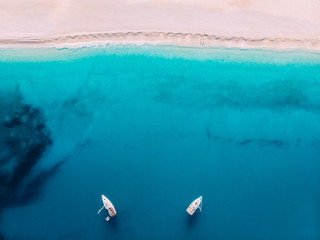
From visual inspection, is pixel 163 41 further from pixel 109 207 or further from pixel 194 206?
pixel 109 207

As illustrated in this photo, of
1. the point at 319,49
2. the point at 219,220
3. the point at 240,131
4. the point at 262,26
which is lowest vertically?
the point at 219,220

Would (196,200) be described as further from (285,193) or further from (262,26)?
(262,26)

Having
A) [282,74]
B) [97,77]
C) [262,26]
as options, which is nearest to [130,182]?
[97,77]

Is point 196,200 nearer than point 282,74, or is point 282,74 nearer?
point 196,200

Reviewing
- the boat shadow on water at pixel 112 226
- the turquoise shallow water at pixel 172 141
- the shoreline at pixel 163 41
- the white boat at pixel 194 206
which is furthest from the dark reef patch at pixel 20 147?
the white boat at pixel 194 206

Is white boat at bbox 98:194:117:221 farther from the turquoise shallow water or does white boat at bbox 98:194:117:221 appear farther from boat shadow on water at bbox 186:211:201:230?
boat shadow on water at bbox 186:211:201:230

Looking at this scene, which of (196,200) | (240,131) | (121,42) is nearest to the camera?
(196,200)

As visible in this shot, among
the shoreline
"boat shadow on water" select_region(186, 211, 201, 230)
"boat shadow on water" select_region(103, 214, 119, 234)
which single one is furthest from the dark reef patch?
"boat shadow on water" select_region(186, 211, 201, 230)
